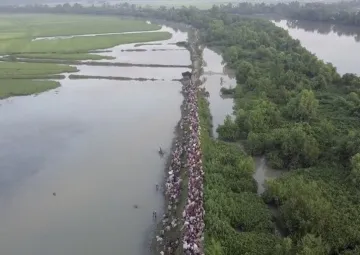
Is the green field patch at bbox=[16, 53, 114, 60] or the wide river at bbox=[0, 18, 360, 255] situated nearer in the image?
the wide river at bbox=[0, 18, 360, 255]

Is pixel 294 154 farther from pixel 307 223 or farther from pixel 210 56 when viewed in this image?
pixel 210 56

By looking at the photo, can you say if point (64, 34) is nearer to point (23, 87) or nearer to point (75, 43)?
point (75, 43)

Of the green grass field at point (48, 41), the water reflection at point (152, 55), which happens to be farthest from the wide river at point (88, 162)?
the water reflection at point (152, 55)

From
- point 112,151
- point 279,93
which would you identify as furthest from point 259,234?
point 279,93

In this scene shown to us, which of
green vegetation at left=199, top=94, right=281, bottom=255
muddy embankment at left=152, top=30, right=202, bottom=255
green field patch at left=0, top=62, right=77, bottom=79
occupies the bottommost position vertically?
green field patch at left=0, top=62, right=77, bottom=79

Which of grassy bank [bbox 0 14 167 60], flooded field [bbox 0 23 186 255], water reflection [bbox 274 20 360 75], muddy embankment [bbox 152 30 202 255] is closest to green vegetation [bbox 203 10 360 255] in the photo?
muddy embankment [bbox 152 30 202 255]

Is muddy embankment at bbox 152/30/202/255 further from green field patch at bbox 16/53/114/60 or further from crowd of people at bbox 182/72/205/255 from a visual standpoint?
green field patch at bbox 16/53/114/60

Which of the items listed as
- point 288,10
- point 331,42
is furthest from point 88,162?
point 288,10
